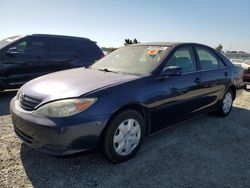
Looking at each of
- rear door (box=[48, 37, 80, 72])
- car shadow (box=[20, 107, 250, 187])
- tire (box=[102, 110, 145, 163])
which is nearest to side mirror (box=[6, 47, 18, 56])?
rear door (box=[48, 37, 80, 72])

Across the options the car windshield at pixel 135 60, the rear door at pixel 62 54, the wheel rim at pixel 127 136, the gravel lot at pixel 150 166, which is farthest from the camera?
the rear door at pixel 62 54

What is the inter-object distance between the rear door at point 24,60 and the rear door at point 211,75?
169 inches

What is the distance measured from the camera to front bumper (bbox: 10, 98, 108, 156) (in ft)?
9.48

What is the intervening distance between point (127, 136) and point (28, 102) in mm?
1278

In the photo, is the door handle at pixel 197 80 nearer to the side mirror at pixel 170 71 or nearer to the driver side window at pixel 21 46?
the side mirror at pixel 170 71

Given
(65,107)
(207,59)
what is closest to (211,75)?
(207,59)

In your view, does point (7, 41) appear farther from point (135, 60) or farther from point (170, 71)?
point (170, 71)

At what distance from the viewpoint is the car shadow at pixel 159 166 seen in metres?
3.05

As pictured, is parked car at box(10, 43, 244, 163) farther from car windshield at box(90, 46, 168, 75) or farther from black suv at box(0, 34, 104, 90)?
black suv at box(0, 34, 104, 90)

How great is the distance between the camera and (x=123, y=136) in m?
3.39

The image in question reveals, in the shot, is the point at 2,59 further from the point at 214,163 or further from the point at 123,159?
the point at 214,163

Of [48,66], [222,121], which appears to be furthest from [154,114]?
[48,66]

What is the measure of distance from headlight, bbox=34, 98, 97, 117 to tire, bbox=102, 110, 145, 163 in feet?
1.33

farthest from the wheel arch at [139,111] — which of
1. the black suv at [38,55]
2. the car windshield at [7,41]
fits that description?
the car windshield at [7,41]
